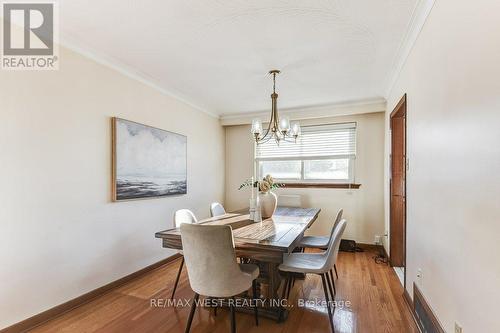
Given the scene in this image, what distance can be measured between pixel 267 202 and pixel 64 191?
6.55 ft

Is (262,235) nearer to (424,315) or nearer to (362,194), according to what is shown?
(424,315)

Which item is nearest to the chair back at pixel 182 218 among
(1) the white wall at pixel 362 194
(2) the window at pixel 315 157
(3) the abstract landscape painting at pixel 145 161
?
(3) the abstract landscape painting at pixel 145 161

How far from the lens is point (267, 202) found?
296 cm

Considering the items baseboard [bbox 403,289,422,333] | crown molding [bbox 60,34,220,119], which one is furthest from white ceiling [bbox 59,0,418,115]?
baseboard [bbox 403,289,422,333]

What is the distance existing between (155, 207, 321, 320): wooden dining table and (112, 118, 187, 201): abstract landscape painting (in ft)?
3.14

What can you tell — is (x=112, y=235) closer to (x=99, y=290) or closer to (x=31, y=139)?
(x=99, y=290)

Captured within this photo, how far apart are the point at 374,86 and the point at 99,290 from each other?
4108 millimetres

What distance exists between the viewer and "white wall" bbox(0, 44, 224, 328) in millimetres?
1987

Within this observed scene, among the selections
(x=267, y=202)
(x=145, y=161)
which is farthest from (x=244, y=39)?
(x=145, y=161)

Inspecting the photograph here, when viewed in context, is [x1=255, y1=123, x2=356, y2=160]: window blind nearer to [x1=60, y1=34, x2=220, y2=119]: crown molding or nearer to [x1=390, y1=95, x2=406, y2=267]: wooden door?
[x1=390, y1=95, x2=406, y2=267]: wooden door

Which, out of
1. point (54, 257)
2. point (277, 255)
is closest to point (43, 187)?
point (54, 257)

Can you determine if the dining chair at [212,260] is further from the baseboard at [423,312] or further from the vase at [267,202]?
the baseboard at [423,312]

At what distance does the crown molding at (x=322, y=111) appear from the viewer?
4.11m

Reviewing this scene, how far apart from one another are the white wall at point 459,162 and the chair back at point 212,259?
4.28ft
